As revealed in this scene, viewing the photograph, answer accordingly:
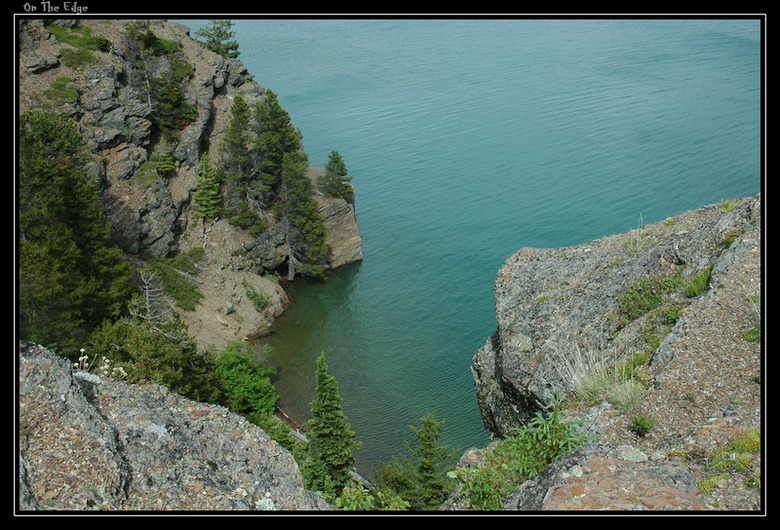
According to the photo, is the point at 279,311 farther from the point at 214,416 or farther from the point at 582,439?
the point at 582,439

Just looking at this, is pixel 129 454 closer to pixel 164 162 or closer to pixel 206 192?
pixel 206 192

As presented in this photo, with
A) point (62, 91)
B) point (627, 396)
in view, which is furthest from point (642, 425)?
point (62, 91)

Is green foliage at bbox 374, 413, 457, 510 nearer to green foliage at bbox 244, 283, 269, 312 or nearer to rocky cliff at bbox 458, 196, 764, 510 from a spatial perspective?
rocky cliff at bbox 458, 196, 764, 510

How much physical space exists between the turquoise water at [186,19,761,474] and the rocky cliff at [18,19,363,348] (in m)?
3.06

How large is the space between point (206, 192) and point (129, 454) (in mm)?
35341

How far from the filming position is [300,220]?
49.7 meters

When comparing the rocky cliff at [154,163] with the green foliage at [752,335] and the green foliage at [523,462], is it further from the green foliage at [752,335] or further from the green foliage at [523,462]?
the green foliage at [752,335]

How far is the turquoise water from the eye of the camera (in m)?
40.2

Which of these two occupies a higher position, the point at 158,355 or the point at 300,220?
the point at 158,355

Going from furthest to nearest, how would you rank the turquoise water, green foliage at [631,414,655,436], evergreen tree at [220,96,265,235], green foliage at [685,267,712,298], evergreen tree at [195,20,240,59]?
evergreen tree at [195,20,240,59] < evergreen tree at [220,96,265,235] < the turquoise water < green foliage at [685,267,712,298] < green foliage at [631,414,655,436]

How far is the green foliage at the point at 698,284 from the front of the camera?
1784 centimetres

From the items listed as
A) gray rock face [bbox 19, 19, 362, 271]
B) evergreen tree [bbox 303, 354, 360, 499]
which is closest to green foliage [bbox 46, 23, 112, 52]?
gray rock face [bbox 19, 19, 362, 271]

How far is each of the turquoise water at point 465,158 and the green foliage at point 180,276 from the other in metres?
5.89

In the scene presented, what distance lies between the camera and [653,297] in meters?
19.4
